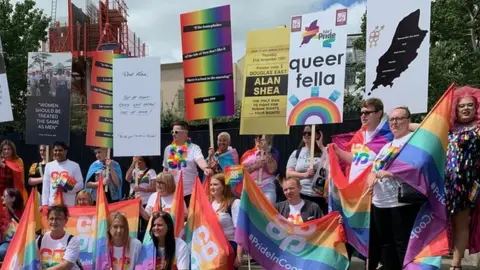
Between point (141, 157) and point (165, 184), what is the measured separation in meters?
1.30

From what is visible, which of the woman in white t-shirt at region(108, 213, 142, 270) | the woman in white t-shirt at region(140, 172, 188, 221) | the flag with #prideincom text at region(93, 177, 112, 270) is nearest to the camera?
the woman in white t-shirt at region(108, 213, 142, 270)

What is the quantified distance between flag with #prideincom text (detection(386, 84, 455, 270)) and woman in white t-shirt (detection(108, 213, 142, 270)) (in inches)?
94.2

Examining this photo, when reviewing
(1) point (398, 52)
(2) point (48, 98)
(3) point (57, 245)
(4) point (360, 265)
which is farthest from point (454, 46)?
(3) point (57, 245)

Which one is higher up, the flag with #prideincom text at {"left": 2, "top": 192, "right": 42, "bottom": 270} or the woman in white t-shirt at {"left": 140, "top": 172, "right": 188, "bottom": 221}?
Answer: the woman in white t-shirt at {"left": 140, "top": 172, "right": 188, "bottom": 221}

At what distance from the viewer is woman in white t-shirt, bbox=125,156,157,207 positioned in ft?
22.1

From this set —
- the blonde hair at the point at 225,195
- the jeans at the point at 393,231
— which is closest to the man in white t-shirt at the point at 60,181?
the blonde hair at the point at 225,195

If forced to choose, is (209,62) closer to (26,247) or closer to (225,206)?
(225,206)

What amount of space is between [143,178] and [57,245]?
1.92m

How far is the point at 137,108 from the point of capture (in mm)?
6668

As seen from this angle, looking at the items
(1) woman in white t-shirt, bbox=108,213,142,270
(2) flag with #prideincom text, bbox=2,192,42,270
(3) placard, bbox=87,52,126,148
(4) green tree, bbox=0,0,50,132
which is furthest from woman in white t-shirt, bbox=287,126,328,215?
(4) green tree, bbox=0,0,50,132

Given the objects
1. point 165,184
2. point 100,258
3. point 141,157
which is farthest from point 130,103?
point 100,258

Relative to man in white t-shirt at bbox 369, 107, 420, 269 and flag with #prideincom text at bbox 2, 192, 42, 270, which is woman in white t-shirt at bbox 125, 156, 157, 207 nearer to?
flag with #prideincom text at bbox 2, 192, 42, 270

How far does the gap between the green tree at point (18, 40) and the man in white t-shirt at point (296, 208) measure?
13.5 meters

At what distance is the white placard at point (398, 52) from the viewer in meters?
5.13
